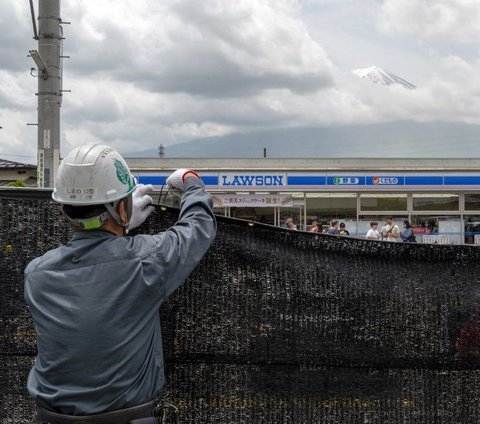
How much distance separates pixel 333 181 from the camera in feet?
93.3

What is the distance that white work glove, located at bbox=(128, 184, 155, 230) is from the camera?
8.79 ft

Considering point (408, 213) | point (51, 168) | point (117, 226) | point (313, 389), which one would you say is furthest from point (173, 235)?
point (408, 213)

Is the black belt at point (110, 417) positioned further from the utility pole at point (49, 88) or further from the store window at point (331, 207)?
the store window at point (331, 207)

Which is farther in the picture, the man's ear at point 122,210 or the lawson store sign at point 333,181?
the lawson store sign at point 333,181

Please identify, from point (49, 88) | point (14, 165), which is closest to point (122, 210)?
point (49, 88)

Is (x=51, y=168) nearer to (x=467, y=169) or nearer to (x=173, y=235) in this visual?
(x=173, y=235)

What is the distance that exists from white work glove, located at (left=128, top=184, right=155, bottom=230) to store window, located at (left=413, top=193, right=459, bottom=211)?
26.8 meters

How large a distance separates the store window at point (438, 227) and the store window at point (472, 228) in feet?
1.30

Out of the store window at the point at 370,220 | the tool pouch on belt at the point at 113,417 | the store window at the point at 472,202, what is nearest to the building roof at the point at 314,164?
the store window at the point at 472,202

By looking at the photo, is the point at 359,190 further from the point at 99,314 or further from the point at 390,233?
the point at 99,314

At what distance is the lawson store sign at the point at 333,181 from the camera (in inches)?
1115

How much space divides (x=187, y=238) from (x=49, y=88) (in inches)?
325

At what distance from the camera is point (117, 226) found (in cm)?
213

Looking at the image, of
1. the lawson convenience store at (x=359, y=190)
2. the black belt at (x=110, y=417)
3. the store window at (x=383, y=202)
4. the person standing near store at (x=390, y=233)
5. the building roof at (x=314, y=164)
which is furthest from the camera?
the building roof at (x=314, y=164)
